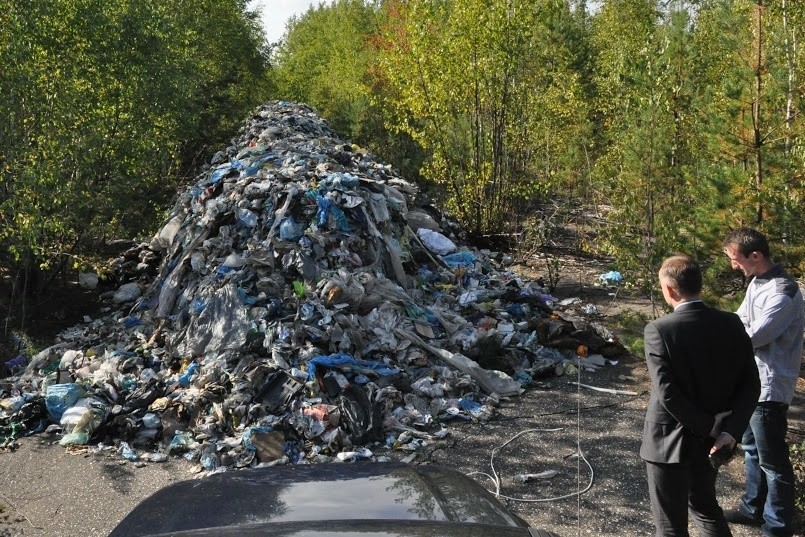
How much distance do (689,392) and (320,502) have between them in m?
1.80

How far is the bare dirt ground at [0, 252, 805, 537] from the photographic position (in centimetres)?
523

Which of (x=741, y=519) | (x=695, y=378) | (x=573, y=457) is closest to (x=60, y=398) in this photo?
(x=573, y=457)

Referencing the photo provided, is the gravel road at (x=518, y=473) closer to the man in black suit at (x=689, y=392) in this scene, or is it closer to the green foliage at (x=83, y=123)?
the man in black suit at (x=689, y=392)

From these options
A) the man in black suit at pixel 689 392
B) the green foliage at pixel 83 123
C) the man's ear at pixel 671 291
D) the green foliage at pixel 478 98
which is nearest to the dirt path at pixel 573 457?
the man in black suit at pixel 689 392

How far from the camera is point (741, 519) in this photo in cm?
468

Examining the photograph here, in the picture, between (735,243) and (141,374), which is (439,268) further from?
(735,243)

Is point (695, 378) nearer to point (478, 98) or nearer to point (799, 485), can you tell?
point (799, 485)

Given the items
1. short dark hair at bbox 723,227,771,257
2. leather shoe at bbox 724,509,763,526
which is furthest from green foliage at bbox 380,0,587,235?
leather shoe at bbox 724,509,763,526

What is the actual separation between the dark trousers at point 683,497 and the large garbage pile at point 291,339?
2.17m

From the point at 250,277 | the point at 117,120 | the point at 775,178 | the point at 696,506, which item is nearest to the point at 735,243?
the point at 696,506

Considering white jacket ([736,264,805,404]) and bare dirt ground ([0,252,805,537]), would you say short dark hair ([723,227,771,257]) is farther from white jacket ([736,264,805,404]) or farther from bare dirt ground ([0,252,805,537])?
bare dirt ground ([0,252,805,537])

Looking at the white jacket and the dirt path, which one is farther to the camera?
the dirt path

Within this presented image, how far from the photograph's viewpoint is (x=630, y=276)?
8742 mm

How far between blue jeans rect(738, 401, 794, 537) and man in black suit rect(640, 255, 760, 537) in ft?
2.92
